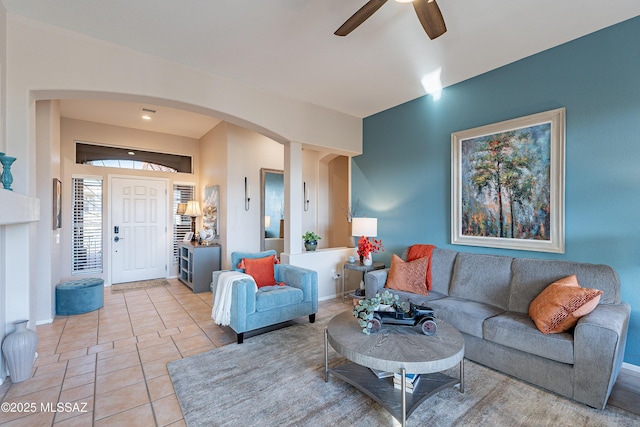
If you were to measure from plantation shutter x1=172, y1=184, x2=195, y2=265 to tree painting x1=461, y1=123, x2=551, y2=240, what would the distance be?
530cm

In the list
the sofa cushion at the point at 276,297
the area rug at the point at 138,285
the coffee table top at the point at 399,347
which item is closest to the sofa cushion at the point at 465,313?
the coffee table top at the point at 399,347

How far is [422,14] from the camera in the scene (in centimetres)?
190

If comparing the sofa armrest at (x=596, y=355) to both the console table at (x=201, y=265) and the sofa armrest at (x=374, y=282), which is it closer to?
the sofa armrest at (x=374, y=282)

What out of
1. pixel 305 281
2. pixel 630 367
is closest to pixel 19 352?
pixel 305 281

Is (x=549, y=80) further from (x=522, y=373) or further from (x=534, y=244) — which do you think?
(x=522, y=373)

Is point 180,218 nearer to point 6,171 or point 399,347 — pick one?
point 6,171

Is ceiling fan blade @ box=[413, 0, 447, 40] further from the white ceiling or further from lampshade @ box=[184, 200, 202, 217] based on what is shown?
lampshade @ box=[184, 200, 202, 217]

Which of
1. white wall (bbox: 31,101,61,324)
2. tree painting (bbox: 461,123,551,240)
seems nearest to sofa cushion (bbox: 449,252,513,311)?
tree painting (bbox: 461,123,551,240)

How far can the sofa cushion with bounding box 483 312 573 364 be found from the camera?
80.7 inches

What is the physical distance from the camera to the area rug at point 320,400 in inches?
72.7

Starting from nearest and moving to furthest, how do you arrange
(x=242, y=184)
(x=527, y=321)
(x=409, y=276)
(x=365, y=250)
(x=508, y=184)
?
1. (x=527, y=321)
2. (x=508, y=184)
3. (x=409, y=276)
4. (x=365, y=250)
5. (x=242, y=184)

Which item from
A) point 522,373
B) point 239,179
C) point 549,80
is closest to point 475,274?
point 522,373

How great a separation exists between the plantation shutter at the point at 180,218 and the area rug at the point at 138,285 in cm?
51

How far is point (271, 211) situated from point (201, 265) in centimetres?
152
